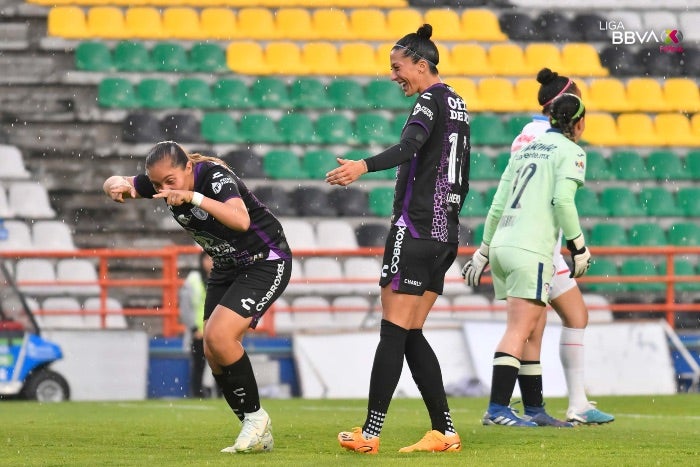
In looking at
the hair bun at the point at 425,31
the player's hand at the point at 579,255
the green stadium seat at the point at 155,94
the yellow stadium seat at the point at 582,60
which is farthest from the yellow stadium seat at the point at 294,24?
the hair bun at the point at 425,31

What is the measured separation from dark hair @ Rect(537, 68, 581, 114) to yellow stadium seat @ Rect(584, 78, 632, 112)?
12.9m

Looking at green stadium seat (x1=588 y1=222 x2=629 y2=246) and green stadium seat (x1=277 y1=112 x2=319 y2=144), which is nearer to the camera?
green stadium seat (x1=588 y1=222 x2=629 y2=246)

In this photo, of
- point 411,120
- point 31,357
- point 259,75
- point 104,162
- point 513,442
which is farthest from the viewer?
point 259,75

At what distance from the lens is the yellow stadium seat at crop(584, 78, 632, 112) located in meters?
21.0

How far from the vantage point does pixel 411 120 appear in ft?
20.8

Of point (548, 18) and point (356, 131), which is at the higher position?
point (548, 18)

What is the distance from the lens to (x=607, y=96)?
69.4 feet

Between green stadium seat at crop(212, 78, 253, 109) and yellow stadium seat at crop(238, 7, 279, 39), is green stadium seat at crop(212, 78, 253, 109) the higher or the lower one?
the lower one

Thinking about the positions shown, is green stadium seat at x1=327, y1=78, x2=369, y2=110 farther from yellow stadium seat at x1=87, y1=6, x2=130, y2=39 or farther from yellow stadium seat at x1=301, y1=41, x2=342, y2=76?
yellow stadium seat at x1=87, y1=6, x2=130, y2=39

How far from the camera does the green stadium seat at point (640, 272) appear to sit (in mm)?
18047

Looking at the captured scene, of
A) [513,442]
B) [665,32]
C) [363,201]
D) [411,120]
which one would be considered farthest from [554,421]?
[665,32]

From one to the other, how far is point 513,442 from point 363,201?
1191 cm

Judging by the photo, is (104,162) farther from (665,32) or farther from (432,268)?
(432,268)

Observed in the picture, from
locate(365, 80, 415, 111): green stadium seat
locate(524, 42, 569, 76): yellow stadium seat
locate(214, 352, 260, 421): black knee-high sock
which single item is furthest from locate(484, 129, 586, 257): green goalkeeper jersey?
locate(524, 42, 569, 76): yellow stadium seat
